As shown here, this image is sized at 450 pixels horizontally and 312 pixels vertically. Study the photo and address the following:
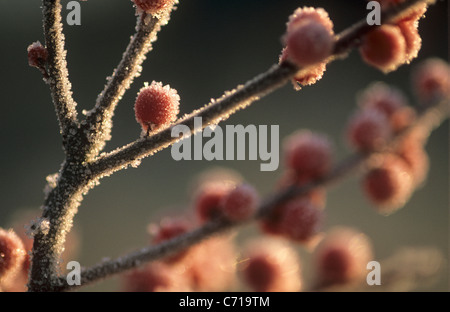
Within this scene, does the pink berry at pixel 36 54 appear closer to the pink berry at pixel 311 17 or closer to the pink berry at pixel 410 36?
the pink berry at pixel 311 17

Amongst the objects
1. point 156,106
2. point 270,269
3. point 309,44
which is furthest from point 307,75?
point 270,269

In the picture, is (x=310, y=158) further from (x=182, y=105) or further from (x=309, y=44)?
(x=182, y=105)

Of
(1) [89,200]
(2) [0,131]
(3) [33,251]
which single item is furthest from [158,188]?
(3) [33,251]

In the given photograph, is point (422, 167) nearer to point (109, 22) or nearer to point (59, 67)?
point (59, 67)

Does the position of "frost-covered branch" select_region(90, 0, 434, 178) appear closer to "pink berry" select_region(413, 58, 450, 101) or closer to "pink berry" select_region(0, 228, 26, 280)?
"pink berry" select_region(0, 228, 26, 280)

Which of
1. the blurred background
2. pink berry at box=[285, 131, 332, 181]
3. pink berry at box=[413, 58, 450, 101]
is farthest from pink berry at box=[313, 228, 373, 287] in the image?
the blurred background

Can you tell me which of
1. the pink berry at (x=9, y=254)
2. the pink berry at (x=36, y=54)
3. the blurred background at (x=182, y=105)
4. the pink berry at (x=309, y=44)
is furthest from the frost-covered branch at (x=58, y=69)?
the blurred background at (x=182, y=105)
